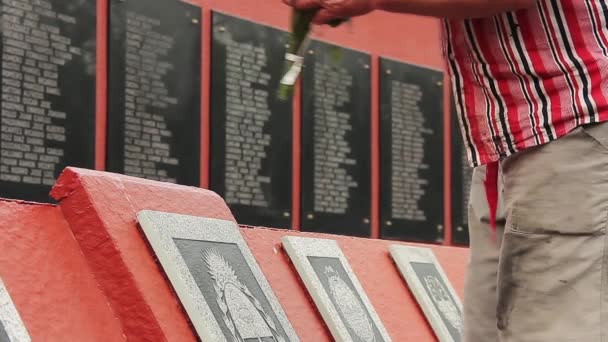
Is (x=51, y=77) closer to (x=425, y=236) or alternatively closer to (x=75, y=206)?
(x=75, y=206)

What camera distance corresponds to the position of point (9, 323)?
5.12 feet

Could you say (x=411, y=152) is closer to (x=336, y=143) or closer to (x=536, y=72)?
(x=336, y=143)

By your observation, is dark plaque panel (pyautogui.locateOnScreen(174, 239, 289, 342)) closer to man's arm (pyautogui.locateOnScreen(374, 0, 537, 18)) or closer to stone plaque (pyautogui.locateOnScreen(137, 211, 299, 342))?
stone plaque (pyautogui.locateOnScreen(137, 211, 299, 342))

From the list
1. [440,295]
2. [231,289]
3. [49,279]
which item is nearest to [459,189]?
[440,295]

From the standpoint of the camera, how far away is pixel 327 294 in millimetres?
2484

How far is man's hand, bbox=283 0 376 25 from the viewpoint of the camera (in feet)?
4.83

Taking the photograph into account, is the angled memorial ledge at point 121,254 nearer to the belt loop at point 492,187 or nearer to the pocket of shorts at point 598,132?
the belt loop at point 492,187

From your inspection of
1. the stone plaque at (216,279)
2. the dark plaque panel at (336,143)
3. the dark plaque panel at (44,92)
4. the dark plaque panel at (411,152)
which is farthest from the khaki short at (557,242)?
the dark plaque panel at (411,152)

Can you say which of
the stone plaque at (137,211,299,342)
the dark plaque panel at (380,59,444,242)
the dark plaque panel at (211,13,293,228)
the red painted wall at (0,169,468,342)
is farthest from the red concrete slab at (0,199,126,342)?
the dark plaque panel at (380,59,444,242)

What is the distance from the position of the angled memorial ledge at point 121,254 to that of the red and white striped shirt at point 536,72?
57 centimetres

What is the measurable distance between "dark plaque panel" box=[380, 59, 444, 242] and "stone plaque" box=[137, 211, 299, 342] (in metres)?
2.75

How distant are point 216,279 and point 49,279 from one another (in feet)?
1.22

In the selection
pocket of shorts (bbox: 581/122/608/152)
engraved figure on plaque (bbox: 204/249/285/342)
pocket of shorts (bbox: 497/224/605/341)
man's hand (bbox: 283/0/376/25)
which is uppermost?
man's hand (bbox: 283/0/376/25)

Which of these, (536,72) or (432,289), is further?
(432,289)
